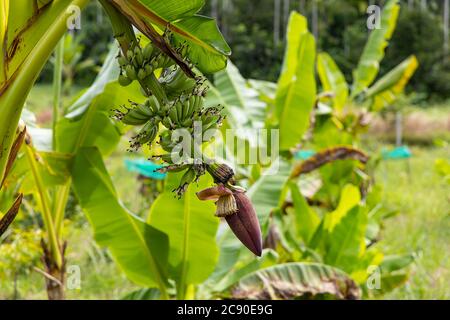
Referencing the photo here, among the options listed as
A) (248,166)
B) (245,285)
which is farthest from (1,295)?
(245,285)

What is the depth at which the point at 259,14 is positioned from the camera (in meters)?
16.3

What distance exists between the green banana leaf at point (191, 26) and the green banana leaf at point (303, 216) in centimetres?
148

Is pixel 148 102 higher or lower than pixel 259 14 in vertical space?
lower

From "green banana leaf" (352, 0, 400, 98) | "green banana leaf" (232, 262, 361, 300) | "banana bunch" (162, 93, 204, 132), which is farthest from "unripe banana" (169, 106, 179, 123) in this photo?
"green banana leaf" (352, 0, 400, 98)

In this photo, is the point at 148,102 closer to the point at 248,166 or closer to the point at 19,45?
the point at 19,45

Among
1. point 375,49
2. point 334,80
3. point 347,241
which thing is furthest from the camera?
point 334,80

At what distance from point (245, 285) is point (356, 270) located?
0.60 metres

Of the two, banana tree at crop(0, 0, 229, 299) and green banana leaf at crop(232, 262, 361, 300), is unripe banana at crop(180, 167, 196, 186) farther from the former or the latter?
green banana leaf at crop(232, 262, 361, 300)

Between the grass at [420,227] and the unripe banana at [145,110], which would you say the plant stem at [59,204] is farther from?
the grass at [420,227]

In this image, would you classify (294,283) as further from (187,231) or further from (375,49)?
(375,49)

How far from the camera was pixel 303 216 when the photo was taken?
2330 millimetres

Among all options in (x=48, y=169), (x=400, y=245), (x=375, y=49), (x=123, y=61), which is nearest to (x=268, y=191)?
(x=48, y=169)

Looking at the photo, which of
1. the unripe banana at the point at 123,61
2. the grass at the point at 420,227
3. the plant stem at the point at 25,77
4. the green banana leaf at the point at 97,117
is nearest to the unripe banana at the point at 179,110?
the unripe banana at the point at 123,61

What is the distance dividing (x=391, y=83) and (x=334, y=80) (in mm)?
307
